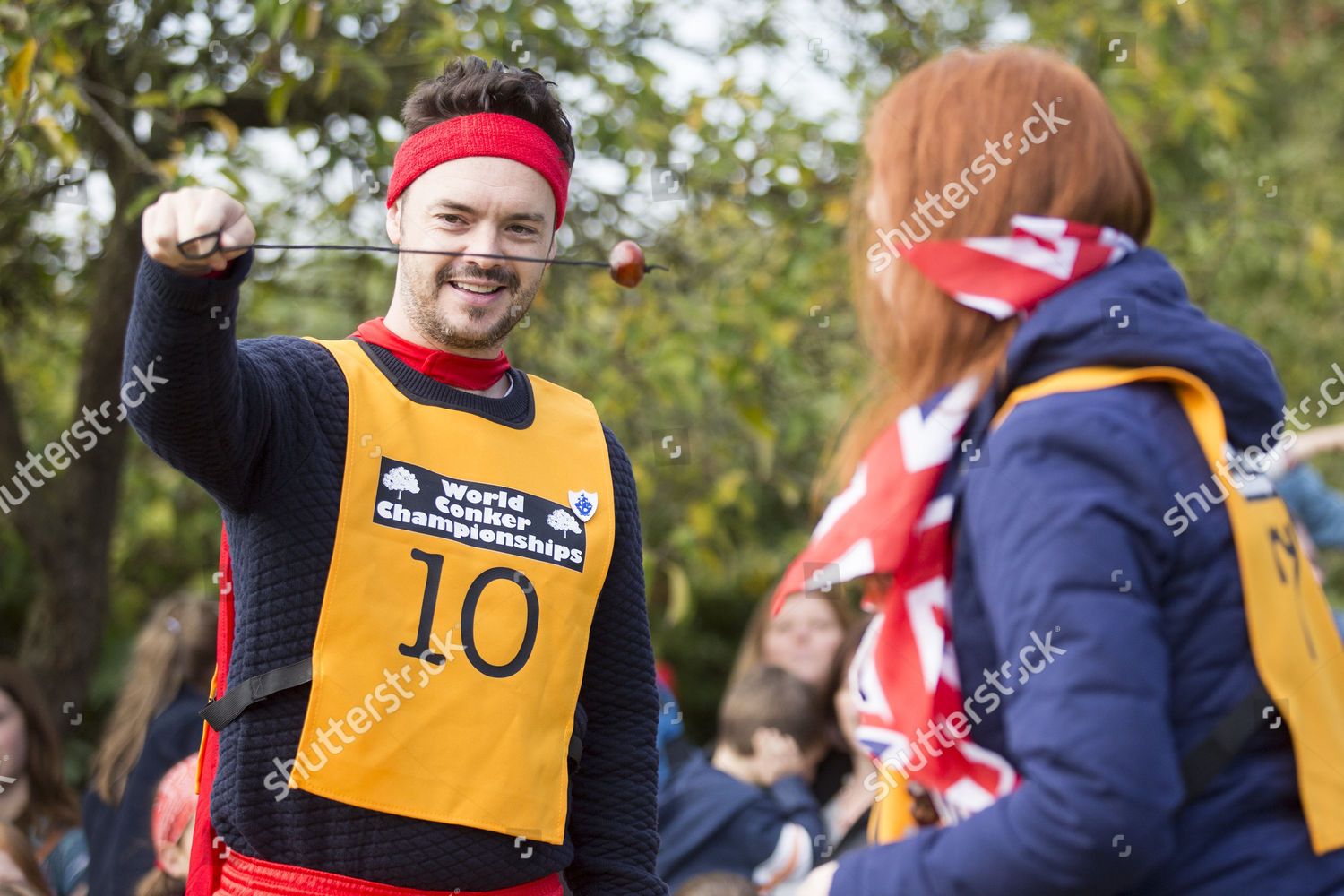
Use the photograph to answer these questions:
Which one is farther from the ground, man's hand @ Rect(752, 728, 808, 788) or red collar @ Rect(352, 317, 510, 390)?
red collar @ Rect(352, 317, 510, 390)

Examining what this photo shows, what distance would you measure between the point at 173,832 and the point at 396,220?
1718 millimetres

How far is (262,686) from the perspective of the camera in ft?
6.35

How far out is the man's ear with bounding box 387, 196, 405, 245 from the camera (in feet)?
7.41

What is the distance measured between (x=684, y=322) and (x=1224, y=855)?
12.0ft

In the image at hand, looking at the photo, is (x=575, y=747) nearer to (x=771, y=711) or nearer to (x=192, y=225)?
(x=192, y=225)

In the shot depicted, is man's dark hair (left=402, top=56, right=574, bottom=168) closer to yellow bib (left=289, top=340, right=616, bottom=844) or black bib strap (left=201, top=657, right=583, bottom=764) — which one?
yellow bib (left=289, top=340, right=616, bottom=844)

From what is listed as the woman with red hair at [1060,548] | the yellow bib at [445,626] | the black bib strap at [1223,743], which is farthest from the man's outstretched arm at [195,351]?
the black bib strap at [1223,743]

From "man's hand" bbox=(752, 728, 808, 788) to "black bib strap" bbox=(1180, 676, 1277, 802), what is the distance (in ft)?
11.2

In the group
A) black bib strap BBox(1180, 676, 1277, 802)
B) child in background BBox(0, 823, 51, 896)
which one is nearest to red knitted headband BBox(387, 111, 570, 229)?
black bib strap BBox(1180, 676, 1277, 802)

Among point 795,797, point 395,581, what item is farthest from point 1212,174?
point 395,581

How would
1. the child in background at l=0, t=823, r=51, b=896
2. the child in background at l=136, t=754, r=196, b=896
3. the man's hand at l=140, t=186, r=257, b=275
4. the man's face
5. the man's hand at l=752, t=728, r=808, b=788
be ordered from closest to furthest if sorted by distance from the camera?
the man's hand at l=140, t=186, r=257, b=275 → the man's face → the child in background at l=136, t=754, r=196, b=896 → the child in background at l=0, t=823, r=51, b=896 → the man's hand at l=752, t=728, r=808, b=788

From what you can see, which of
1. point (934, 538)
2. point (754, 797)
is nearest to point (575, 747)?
point (934, 538)

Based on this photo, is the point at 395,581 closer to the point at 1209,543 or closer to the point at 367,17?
the point at 1209,543

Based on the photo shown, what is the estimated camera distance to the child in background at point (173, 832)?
3.25 m
